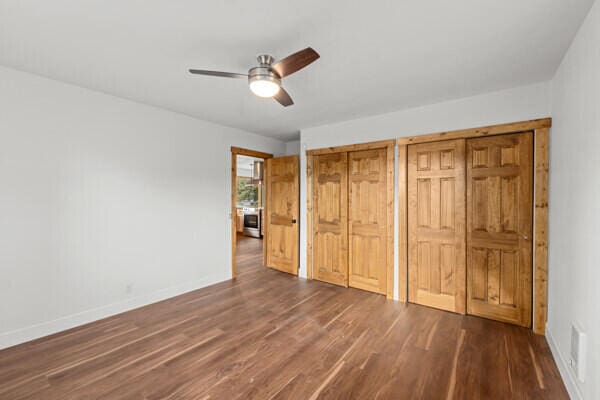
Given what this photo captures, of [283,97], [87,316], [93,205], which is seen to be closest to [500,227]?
[283,97]

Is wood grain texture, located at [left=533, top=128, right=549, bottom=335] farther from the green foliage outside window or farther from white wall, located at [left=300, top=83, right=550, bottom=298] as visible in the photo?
the green foliage outside window

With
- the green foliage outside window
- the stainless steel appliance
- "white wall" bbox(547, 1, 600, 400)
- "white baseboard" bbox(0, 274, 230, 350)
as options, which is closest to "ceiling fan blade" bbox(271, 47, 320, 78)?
"white wall" bbox(547, 1, 600, 400)

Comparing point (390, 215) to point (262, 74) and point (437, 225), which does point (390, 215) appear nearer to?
point (437, 225)

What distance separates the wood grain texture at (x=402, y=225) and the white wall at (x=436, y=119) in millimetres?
88

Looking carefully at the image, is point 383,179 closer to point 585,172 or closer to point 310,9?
point 585,172

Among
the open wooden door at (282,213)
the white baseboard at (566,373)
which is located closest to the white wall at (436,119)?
the open wooden door at (282,213)

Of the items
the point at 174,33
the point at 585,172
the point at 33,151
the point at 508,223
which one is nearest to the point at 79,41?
the point at 174,33

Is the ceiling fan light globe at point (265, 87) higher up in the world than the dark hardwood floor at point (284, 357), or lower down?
higher up

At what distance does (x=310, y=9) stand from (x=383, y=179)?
2.47m

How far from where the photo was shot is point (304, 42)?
1967mm

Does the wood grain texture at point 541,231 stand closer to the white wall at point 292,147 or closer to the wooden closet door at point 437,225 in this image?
the wooden closet door at point 437,225

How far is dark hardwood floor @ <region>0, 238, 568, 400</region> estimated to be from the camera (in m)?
1.87

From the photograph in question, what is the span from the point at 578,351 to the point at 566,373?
0.37m

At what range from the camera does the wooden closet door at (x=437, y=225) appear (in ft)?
10.1
